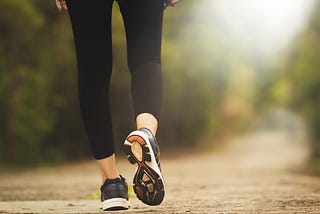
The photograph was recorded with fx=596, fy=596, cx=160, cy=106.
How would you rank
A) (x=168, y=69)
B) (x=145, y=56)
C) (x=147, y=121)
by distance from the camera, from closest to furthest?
1. (x=147, y=121)
2. (x=145, y=56)
3. (x=168, y=69)

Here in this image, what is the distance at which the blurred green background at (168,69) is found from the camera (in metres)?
17.8

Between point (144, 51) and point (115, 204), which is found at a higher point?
point (144, 51)

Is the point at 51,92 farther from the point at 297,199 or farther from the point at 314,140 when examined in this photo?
the point at 297,199

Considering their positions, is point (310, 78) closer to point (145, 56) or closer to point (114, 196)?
point (145, 56)

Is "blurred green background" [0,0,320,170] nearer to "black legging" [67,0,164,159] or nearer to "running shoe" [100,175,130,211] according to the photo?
"black legging" [67,0,164,159]

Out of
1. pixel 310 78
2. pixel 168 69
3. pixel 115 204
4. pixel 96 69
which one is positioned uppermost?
pixel 168 69

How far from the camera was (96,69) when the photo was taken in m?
2.82

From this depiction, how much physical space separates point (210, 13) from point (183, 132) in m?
10.7

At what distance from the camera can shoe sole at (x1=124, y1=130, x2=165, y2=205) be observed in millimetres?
2469

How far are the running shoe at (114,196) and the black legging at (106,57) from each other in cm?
14

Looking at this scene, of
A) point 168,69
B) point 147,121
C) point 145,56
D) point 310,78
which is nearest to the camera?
point 147,121

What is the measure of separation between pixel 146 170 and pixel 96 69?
24.2 inches

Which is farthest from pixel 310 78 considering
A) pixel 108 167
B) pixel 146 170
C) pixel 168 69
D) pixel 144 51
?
pixel 146 170

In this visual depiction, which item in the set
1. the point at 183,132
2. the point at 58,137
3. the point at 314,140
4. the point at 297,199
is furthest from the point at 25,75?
→ the point at 183,132
